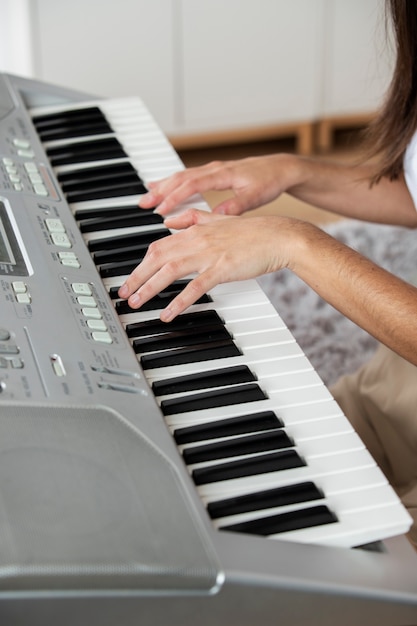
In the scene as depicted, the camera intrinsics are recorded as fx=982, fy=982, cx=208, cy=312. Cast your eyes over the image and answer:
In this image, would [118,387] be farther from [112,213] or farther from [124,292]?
[112,213]

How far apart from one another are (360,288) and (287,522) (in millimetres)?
326

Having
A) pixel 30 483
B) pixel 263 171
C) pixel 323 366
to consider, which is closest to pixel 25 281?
pixel 30 483

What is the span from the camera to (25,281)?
98cm

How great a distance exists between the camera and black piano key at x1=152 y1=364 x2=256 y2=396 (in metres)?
0.89

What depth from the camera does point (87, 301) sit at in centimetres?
99

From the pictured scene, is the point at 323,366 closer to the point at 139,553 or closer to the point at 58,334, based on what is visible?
the point at 58,334

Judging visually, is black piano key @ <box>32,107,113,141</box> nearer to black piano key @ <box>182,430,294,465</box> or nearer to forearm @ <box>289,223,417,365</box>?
forearm @ <box>289,223,417,365</box>

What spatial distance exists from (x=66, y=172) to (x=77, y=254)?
265mm

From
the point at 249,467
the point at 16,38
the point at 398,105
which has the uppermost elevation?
the point at 398,105

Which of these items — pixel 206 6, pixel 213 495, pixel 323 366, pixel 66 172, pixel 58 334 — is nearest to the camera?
pixel 213 495

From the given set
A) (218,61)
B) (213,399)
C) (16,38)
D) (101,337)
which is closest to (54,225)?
(101,337)

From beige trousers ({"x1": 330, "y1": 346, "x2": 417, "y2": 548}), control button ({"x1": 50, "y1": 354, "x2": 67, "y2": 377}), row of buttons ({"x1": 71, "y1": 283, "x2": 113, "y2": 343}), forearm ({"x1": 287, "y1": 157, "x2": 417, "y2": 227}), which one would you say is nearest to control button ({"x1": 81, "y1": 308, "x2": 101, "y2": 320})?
row of buttons ({"x1": 71, "y1": 283, "x2": 113, "y2": 343})

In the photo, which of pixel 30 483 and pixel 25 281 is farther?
pixel 25 281

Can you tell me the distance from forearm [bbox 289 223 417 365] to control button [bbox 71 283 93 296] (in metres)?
0.22
